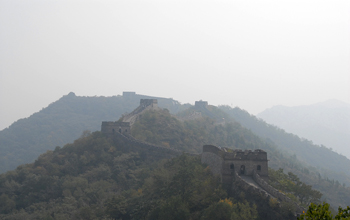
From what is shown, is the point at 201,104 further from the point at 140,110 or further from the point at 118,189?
the point at 118,189

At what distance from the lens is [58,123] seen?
137 metres

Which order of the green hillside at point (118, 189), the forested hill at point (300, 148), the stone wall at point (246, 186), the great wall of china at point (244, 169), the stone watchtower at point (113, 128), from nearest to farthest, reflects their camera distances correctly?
the stone wall at point (246, 186)
the great wall of china at point (244, 169)
the green hillside at point (118, 189)
the stone watchtower at point (113, 128)
the forested hill at point (300, 148)

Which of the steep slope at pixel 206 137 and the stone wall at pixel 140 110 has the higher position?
the stone wall at pixel 140 110

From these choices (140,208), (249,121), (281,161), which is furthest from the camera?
(249,121)

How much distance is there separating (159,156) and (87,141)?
13.1 metres

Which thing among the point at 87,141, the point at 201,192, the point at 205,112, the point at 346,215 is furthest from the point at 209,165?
the point at 205,112

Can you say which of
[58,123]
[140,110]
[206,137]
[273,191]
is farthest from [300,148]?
[273,191]

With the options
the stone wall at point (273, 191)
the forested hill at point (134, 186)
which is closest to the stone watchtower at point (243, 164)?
the stone wall at point (273, 191)

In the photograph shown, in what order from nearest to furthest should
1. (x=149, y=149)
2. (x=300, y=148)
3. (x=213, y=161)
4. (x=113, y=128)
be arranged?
(x=213, y=161) < (x=149, y=149) < (x=113, y=128) < (x=300, y=148)

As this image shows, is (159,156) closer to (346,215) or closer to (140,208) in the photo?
(140,208)

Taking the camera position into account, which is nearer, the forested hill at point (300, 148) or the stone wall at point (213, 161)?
the stone wall at point (213, 161)

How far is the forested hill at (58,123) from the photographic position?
382 ft

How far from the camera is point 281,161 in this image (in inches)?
3374

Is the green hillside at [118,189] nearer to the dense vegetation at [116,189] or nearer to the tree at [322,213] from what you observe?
the dense vegetation at [116,189]
